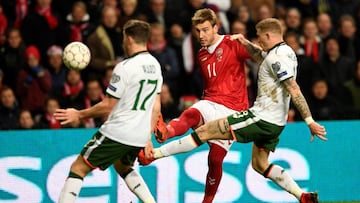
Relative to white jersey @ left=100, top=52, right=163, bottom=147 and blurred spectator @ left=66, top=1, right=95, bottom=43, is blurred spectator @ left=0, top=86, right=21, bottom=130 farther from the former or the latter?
white jersey @ left=100, top=52, right=163, bottom=147

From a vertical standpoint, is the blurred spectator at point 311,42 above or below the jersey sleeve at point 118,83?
below

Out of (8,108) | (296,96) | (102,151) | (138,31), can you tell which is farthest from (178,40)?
(102,151)

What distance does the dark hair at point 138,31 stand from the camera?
33.7 ft

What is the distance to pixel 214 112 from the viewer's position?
39.7ft

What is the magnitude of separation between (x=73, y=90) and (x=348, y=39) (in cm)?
489

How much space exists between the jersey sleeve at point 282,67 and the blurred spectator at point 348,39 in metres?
6.20

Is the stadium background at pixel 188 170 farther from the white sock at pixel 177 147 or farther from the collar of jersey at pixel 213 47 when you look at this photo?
the collar of jersey at pixel 213 47

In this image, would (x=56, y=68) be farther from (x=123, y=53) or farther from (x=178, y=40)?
(x=178, y=40)

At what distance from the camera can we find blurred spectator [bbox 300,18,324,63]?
55.2 ft

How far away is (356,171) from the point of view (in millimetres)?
14141

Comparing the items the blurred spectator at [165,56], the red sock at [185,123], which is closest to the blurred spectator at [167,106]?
the blurred spectator at [165,56]

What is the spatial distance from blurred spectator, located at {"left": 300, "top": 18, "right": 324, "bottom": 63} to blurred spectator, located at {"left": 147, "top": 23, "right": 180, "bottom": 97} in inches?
88.6

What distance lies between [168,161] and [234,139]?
230 cm

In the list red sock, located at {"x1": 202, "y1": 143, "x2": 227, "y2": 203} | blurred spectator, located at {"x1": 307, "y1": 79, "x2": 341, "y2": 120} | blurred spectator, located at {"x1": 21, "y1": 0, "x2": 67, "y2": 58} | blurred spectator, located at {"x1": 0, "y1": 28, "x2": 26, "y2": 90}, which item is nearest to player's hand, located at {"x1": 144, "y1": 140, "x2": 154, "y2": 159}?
red sock, located at {"x1": 202, "y1": 143, "x2": 227, "y2": 203}
